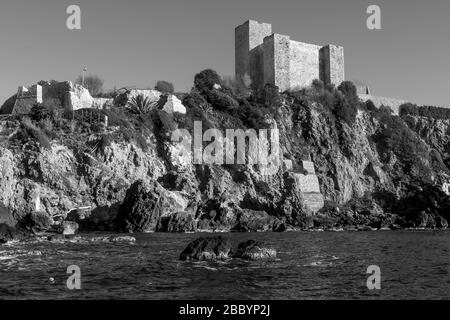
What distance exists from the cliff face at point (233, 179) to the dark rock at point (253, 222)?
0.26ft

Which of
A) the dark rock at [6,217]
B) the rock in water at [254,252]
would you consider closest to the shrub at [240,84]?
the dark rock at [6,217]

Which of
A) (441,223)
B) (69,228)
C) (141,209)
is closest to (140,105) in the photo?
(141,209)

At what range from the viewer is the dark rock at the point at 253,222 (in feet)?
130

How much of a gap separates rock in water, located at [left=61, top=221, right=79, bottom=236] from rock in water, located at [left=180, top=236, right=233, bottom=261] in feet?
47.5

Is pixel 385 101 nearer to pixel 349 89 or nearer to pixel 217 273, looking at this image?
pixel 349 89

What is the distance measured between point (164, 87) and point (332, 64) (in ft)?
71.3

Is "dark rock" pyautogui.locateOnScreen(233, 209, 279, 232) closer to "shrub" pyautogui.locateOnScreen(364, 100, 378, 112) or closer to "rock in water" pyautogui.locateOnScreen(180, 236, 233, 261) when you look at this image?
"rock in water" pyautogui.locateOnScreen(180, 236, 233, 261)

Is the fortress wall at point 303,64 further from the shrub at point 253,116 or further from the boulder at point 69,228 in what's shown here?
the boulder at point 69,228

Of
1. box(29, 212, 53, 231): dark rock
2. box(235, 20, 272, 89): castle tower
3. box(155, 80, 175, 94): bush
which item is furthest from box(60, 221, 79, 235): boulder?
box(235, 20, 272, 89): castle tower

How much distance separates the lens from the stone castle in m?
58.8

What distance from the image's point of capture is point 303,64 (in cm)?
6162
